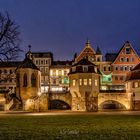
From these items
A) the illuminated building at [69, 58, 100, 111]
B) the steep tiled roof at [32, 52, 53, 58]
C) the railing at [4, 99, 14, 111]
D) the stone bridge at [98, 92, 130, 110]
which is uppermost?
the steep tiled roof at [32, 52, 53, 58]

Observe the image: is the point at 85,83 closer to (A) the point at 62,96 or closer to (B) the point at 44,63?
(A) the point at 62,96

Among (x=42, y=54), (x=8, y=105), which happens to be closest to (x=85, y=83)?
(x=8, y=105)

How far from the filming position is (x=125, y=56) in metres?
93.7

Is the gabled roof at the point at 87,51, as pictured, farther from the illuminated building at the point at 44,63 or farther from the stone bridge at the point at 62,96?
the stone bridge at the point at 62,96

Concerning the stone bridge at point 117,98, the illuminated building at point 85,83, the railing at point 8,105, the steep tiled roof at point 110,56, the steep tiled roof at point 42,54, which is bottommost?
the railing at point 8,105

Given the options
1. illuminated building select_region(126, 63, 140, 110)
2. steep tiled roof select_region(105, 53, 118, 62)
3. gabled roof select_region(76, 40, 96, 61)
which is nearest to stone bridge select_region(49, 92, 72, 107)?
illuminated building select_region(126, 63, 140, 110)

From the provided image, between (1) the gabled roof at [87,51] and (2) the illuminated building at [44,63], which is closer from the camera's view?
(1) the gabled roof at [87,51]

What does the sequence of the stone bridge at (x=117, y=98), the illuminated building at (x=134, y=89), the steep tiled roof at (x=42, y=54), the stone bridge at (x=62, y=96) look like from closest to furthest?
1. the stone bridge at (x=62, y=96)
2. the illuminated building at (x=134, y=89)
3. the stone bridge at (x=117, y=98)
4. the steep tiled roof at (x=42, y=54)

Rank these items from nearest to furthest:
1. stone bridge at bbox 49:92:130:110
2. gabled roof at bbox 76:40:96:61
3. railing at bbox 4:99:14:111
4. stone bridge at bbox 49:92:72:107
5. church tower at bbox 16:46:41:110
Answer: railing at bbox 4:99:14:111 < church tower at bbox 16:46:41:110 < stone bridge at bbox 49:92:72:107 < stone bridge at bbox 49:92:130:110 < gabled roof at bbox 76:40:96:61

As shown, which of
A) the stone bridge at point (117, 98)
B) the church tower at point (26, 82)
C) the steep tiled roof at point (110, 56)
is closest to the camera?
the church tower at point (26, 82)

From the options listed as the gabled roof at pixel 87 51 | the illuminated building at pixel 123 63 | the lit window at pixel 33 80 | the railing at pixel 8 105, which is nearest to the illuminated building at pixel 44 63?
the gabled roof at pixel 87 51

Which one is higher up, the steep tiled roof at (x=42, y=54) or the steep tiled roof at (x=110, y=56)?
the steep tiled roof at (x=42, y=54)

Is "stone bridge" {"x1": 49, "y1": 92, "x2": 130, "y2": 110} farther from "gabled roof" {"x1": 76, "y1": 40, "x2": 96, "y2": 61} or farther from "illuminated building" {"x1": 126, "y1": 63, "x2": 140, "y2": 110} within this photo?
"gabled roof" {"x1": 76, "y1": 40, "x2": 96, "y2": 61}

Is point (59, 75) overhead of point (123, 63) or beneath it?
beneath
